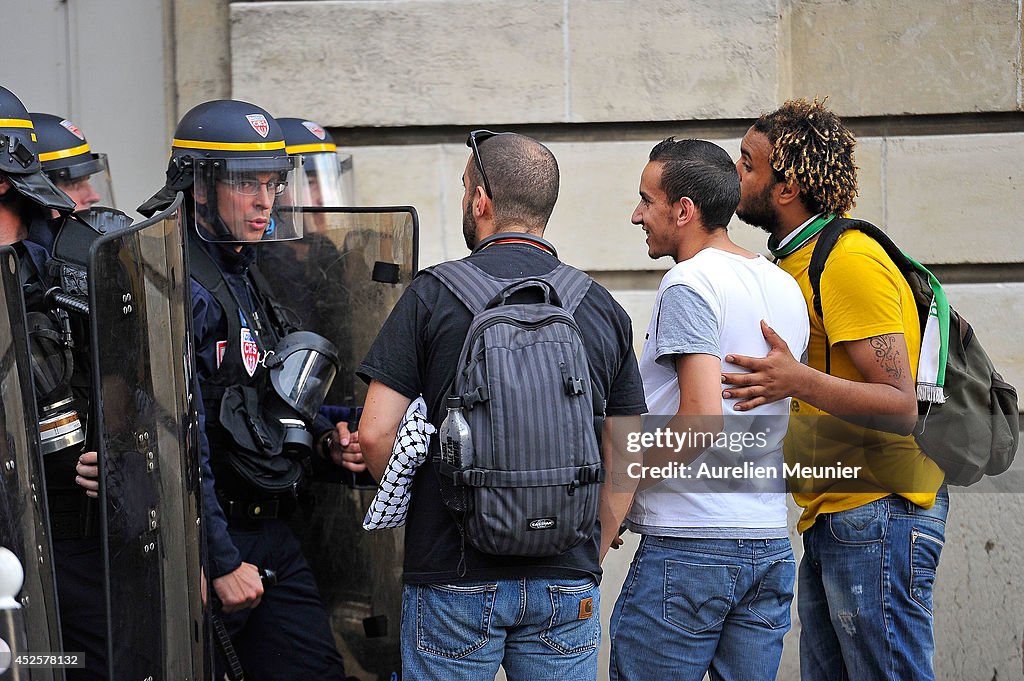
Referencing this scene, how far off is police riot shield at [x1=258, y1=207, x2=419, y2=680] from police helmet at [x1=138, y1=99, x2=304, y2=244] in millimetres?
222

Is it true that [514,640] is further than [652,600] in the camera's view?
No

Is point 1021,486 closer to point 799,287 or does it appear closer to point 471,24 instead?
point 799,287

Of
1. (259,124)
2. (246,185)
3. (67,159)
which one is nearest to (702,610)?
(246,185)

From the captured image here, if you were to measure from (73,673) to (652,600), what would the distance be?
1.34 metres

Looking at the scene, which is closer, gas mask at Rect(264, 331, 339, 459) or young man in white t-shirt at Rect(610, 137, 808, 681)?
young man in white t-shirt at Rect(610, 137, 808, 681)

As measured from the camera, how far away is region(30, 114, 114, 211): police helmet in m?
3.38

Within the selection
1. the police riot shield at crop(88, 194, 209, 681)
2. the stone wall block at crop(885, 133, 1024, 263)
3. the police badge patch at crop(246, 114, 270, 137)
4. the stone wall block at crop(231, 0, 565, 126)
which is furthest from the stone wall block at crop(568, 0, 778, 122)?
the police riot shield at crop(88, 194, 209, 681)

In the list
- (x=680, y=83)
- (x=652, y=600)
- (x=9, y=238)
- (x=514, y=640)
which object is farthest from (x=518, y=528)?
(x=680, y=83)

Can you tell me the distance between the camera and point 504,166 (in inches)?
96.2

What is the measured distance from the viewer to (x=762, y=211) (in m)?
2.97

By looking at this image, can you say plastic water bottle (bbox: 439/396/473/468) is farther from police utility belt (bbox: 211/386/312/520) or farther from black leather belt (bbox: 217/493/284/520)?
black leather belt (bbox: 217/493/284/520)

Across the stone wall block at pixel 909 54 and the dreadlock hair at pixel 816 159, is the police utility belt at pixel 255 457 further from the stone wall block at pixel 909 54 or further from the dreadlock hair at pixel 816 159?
the stone wall block at pixel 909 54

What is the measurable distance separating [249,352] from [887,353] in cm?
165

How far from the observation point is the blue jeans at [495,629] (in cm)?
229
